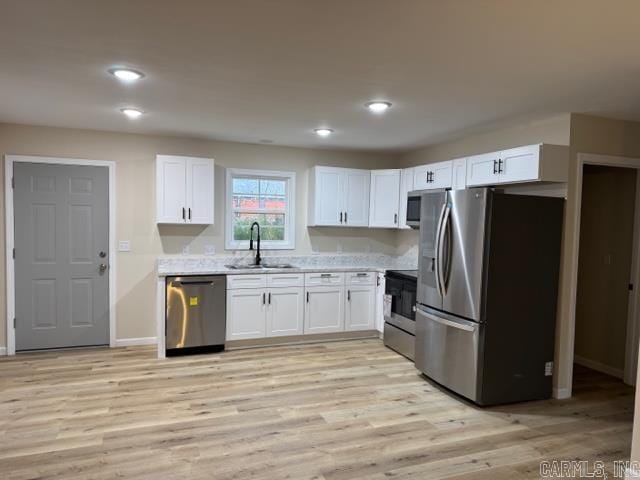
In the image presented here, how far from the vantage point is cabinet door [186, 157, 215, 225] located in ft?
16.1

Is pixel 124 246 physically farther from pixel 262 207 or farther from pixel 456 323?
pixel 456 323

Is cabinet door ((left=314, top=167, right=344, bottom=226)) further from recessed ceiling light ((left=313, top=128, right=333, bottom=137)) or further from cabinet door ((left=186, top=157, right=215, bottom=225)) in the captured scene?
cabinet door ((left=186, top=157, right=215, bottom=225))

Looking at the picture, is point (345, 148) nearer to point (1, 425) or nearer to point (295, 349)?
point (295, 349)

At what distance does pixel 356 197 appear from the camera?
223 inches

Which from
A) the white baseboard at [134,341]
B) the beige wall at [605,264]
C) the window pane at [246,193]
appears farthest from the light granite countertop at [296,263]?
the beige wall at [605,264]

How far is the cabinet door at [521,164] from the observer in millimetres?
3455

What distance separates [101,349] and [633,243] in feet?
18.6

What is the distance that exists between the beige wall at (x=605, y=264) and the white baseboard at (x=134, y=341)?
4947 millimetres

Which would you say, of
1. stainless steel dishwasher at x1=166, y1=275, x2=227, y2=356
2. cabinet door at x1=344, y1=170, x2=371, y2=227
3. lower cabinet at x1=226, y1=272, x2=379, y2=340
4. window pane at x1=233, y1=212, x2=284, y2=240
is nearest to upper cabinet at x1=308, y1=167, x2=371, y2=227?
cabinet door at x1=344, y1=170, x2=371, y2=227

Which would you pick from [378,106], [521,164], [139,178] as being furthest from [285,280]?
[521,164]

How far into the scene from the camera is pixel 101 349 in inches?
191

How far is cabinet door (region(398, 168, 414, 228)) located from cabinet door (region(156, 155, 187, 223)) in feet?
8.67

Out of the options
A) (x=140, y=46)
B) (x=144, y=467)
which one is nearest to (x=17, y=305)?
(x=144, y=467)

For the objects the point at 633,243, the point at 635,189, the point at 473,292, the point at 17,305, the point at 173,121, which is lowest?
the point at 17,305
